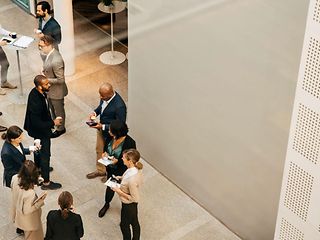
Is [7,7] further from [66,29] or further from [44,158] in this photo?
[44,158]

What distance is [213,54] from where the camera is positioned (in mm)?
8047

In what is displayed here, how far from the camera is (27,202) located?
24.9 feet

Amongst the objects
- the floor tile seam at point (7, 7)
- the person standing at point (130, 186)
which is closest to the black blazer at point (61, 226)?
the person standing at point (130, 186)

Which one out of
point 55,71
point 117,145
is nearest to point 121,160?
point 117,145

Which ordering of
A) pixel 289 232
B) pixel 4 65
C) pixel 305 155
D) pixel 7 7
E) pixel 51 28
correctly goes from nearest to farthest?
pixel 305 155 → pixel 289 232 → pixel 51 28 → pixel 4 65 → pixel 7 7

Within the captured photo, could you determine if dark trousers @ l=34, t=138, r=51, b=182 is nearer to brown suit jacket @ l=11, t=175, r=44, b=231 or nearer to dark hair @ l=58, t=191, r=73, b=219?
brown suit jacket @ l=11, t=175, r=44, b=231

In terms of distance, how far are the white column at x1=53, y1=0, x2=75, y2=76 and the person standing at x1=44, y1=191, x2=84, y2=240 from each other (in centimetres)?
477

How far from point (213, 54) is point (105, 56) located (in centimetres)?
465

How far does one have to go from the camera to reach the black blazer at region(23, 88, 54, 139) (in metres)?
8.54

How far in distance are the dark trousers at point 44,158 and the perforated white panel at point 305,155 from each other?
3.44 metres

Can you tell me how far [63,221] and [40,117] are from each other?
1.87m

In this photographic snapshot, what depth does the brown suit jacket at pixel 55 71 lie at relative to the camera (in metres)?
9.55

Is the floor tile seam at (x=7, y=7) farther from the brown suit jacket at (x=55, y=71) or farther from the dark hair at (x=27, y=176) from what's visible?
the dark hair at (x=27, y=176)

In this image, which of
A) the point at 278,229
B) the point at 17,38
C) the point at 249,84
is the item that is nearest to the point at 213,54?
the point at 249,84
